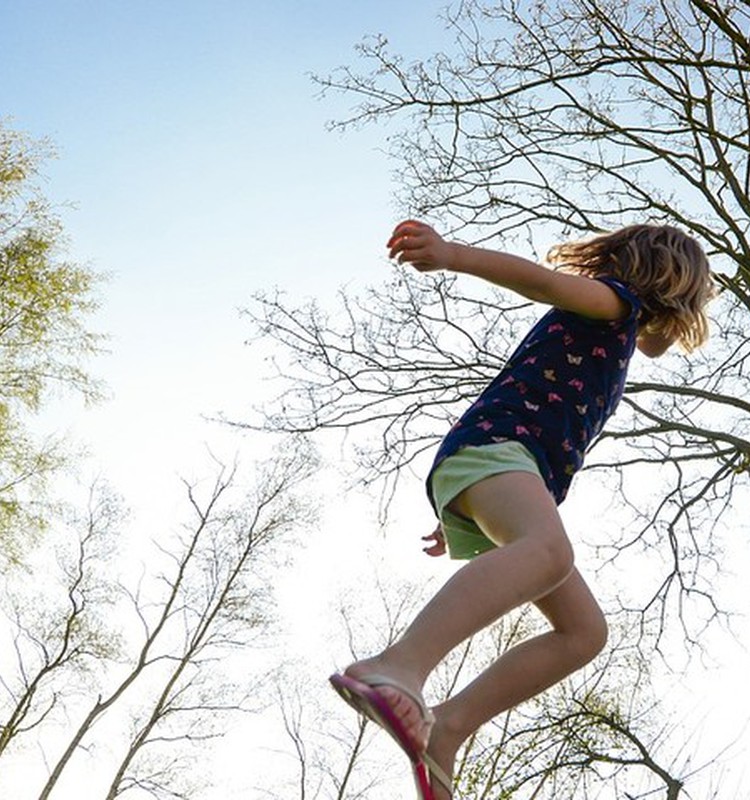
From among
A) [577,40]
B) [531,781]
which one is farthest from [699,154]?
[531,781]

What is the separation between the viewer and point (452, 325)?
19.7 ft

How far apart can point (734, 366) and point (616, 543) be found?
1.41m

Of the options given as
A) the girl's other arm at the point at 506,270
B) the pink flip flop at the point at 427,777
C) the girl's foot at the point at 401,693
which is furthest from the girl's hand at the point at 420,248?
the pink flip flop at the point at 427,777

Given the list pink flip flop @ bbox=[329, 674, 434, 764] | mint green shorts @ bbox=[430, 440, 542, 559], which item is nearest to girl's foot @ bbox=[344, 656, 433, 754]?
pink flip flop @ bbox=[329, 674, 434, 764]

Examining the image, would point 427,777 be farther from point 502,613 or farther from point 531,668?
point 531,668

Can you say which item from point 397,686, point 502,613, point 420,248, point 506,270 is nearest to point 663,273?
point 506,270

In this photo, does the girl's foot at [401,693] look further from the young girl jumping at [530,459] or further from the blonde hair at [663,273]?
the blonde hair at [663,273]

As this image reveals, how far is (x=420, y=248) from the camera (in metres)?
1.74

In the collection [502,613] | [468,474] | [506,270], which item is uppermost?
[506,270]

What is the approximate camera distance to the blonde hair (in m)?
2.10

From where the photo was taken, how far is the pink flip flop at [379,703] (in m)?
1.43

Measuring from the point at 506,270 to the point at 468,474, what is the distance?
0.40 m

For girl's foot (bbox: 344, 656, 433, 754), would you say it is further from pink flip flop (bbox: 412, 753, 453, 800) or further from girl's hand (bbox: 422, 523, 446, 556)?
girl's hand (bbox: 422, 523, 446, 556)

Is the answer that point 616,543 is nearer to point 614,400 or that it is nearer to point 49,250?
point 614,400
